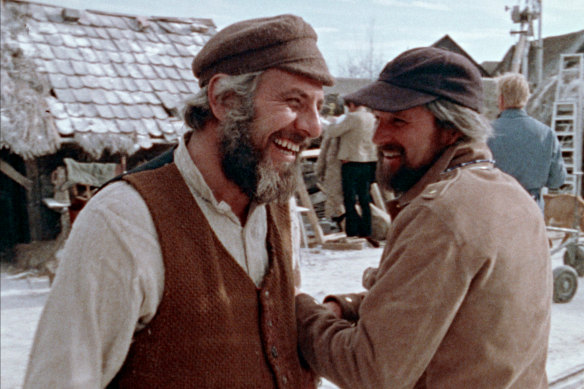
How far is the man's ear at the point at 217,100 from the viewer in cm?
156

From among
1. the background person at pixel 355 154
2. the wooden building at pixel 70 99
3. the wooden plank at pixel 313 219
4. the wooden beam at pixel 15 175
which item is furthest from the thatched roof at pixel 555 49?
the wooden beam at pixel 15 175

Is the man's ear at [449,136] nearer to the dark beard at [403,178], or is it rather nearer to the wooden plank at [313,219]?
the dark beard at [403,178]

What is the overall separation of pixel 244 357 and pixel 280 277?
0.27 m

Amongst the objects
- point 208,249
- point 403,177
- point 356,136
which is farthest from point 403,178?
point 356,136

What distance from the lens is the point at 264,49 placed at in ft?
4.97

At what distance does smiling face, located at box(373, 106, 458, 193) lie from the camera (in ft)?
5.88

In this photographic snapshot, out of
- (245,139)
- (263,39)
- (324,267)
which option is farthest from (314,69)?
(324,267)

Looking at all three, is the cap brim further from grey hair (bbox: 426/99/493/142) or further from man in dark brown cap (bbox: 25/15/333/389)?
man in dark brown cap (bbox: 25/15/333/389)

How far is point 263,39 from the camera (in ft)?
4.94

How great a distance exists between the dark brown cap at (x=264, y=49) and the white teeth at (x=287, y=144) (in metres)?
0.20

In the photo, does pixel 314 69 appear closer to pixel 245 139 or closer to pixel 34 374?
pixel 245 139

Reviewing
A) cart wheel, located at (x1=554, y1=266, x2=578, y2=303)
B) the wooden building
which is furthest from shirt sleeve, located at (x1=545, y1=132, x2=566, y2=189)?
the wooden building

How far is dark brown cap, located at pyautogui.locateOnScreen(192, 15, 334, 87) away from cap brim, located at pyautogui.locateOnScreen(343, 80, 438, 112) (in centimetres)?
29

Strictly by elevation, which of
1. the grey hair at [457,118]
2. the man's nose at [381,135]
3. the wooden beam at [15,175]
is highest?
the grey hair at [457,118]
